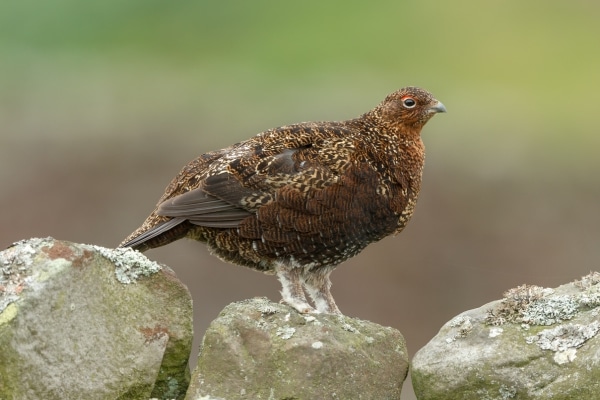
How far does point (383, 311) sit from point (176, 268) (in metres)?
3.31

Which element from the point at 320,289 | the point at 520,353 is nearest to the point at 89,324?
the point at 520,353

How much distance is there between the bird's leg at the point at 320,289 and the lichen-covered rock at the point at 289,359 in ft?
5.41

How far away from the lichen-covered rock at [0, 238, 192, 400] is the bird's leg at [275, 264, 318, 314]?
4.40 ft

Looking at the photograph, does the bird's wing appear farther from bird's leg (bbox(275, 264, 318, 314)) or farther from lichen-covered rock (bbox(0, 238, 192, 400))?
lichen-covered rock (bbox(0, 238, 192, 400))

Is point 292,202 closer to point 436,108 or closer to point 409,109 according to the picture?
point 409,109

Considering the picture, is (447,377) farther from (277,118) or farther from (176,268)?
(277,118)

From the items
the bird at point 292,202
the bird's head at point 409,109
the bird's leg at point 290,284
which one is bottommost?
the bird's leg at point 290,284

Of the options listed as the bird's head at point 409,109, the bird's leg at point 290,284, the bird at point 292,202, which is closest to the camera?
the bird's leg at point 290,284

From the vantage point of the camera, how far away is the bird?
1033 centimetres

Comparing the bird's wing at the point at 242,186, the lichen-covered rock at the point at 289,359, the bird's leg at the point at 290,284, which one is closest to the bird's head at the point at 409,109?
the bird's wing at the point at 242,186

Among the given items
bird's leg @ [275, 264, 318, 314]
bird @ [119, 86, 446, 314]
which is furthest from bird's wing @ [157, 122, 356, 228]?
bird's leg @ [275, 264, 318, 314]

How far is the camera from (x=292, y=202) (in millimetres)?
10297

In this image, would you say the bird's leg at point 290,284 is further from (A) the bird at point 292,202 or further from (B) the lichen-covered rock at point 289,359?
(B) the lichen-covered rock at point 289,359

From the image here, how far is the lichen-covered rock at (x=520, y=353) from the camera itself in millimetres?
8141
